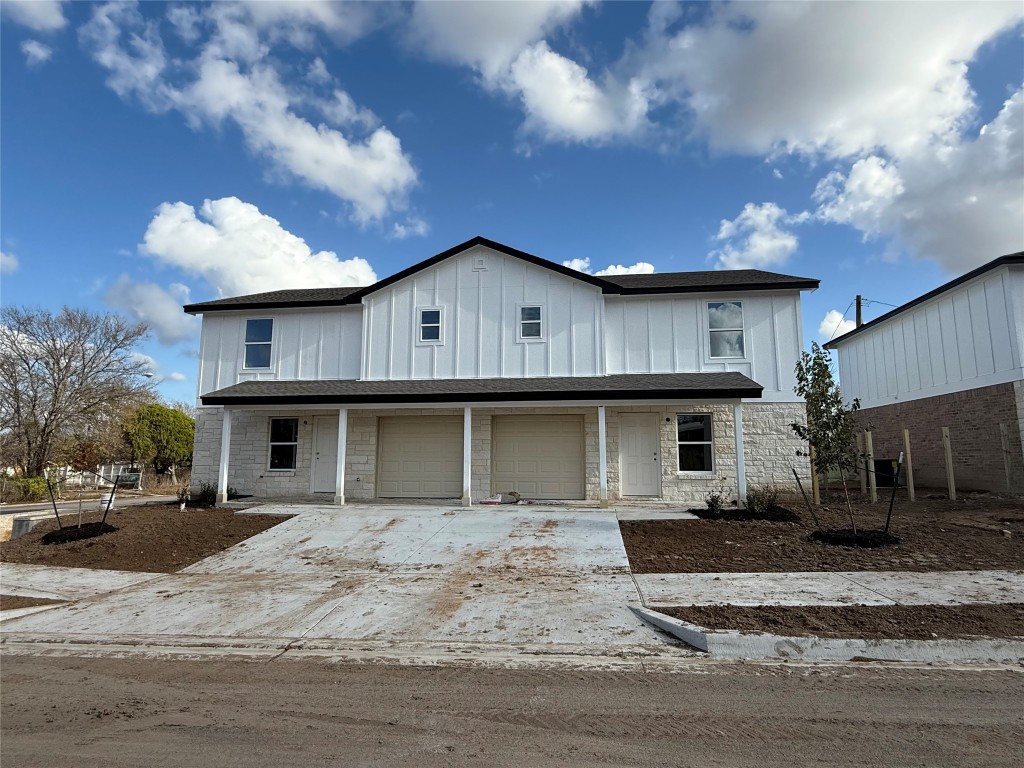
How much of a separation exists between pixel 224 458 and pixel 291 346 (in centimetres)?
382

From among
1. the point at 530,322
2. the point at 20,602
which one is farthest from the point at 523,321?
the point at 20,602

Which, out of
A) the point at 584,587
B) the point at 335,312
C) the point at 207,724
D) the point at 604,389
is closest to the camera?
the point at 207,724

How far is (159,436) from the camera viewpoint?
3092cm

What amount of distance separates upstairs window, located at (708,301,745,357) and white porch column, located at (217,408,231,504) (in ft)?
43.9

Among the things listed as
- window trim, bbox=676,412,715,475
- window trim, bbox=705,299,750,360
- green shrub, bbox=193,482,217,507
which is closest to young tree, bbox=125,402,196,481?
green shrub, bbox=193,482,217,507

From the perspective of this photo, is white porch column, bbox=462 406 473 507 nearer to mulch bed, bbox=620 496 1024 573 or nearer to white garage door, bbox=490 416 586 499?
white garage door, bbox=490 416 586 499

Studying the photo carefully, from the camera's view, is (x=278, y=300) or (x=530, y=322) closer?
(x=530, y=322)

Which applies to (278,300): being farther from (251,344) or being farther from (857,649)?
(857,649)

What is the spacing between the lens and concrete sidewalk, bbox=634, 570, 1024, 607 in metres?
6.76

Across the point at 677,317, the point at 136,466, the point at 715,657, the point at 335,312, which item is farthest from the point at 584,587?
the point at 136,466

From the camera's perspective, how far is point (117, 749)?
3.82 metres

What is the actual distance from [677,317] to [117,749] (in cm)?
1501

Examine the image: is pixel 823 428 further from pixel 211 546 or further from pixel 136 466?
pixel 136 466

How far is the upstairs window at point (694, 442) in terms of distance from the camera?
50.9 feet
